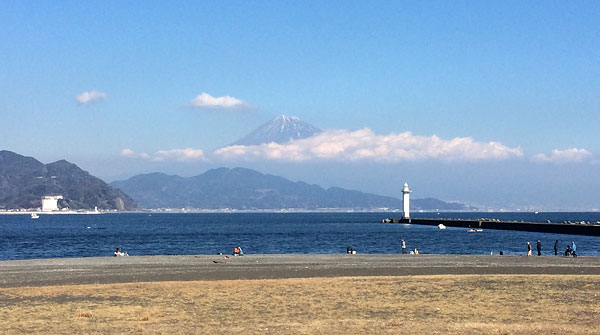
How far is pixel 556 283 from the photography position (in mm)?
34094

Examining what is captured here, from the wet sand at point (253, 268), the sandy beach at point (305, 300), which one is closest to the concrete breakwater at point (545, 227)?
the wet sand at point (253, 268)

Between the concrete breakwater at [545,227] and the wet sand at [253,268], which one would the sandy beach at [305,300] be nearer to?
the wet sand at [253,268]

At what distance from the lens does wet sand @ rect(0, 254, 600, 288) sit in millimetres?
40188

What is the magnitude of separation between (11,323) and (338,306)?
1114 cm

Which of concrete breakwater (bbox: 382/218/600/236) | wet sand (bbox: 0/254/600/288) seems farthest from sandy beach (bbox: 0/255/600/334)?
concrete breakwater (bbox: 382/218/600/236)

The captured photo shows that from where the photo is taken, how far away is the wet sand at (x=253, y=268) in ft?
132

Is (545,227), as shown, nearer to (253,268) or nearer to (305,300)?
(253,268)

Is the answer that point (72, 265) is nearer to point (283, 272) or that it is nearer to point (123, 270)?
point (123, 270)

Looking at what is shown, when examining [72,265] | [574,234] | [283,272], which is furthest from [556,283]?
[574,234]

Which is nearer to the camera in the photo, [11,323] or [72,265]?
[11,323]

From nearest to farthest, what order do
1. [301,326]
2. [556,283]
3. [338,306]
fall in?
[301,326] → [338,306] → [556,283]

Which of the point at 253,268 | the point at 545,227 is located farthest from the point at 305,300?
the point at 545,227

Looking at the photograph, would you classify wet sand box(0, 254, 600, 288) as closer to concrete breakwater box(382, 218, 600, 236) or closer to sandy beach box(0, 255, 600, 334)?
sandy beach box(0, 255, 600, 334)

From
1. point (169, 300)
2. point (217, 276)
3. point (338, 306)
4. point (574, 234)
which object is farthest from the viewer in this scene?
point (574, 234)
